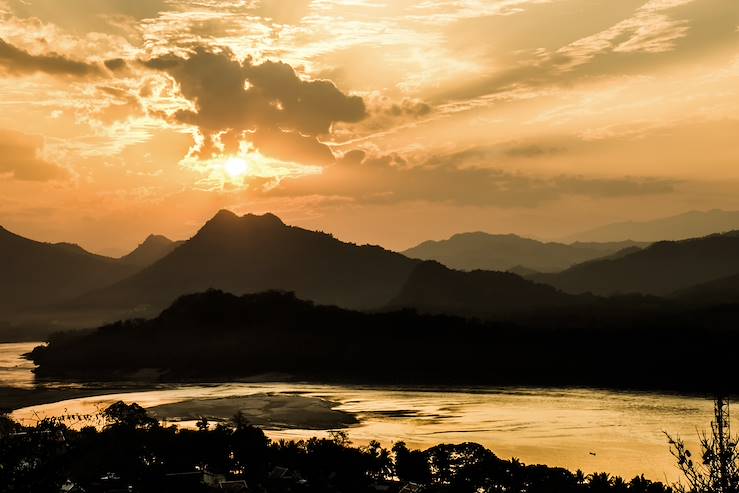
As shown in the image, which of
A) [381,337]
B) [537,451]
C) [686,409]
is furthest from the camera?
[381,337]

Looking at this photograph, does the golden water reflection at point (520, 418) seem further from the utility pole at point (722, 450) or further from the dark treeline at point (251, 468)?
the utility pole at point (722, 450)

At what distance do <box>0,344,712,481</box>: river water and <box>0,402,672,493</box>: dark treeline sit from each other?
15019 millimetres

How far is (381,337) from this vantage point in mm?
196375

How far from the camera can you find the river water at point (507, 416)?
7575 cm

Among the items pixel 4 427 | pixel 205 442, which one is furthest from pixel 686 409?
pixel 4 427

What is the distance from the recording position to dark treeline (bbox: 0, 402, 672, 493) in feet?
169

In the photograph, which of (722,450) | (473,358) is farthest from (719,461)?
(473,358)

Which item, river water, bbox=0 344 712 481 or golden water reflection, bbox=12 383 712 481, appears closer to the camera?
golden water reflection, bbox=12 383 712 481

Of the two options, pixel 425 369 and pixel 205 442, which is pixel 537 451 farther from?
pixel 425 369

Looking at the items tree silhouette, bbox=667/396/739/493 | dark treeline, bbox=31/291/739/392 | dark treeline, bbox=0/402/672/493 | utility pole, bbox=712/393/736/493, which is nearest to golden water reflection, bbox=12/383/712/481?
dark treeline, bbox=0/402/672/493

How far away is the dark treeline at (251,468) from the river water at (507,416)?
1502 cm

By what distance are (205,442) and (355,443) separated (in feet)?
61.0

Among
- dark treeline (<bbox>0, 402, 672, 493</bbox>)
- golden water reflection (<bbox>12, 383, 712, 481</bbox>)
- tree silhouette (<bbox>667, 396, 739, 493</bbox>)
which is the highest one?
tree silhouette (<bbox>667, 396, 739, 493</bbox>)

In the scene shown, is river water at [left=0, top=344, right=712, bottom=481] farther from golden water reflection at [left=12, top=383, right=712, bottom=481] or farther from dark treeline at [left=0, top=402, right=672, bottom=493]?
dark treeline at [left=0, top=402, right=672, bottom=493]
